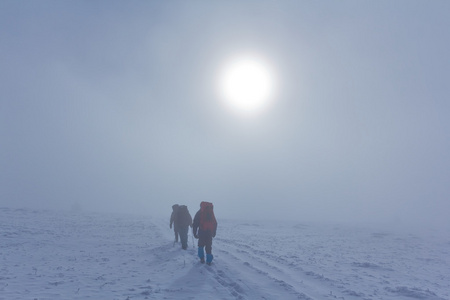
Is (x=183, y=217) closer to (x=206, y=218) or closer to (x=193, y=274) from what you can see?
(x=206, y=218)

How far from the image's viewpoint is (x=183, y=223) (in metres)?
19.5

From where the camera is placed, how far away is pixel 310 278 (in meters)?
13.1

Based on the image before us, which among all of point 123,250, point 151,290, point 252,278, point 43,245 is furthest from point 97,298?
point 43,245

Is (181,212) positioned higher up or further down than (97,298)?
higher up

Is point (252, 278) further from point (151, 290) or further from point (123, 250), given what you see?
point (123, 250)

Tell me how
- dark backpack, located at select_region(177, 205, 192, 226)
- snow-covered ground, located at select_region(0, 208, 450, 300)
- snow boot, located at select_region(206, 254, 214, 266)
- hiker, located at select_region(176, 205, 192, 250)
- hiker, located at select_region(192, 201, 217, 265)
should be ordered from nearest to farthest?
snow-covered ground, located at select_region(0, 208, 450, 300) → snow boot, located at select_region(206, 254, 214, 266) → hiker, located at select_region(192, 201, 217, 265) → hiker, located at select_region(176, 205, 192, 250) → dark backpack, located at select_region(177, 205, 192, 226)

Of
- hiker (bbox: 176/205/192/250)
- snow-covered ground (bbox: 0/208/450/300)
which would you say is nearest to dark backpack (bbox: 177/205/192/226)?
hiker (bbox: 176/205/192/250)

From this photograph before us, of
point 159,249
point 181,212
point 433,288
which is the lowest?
point 433,288

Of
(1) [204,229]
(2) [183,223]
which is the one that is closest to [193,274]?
(1) [204,229]

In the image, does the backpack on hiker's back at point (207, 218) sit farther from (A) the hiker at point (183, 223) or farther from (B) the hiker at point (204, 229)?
(A) the hiker at point (183, 223)

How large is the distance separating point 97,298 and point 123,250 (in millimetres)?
9870

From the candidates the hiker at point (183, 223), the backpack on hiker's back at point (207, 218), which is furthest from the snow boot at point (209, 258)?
the hiker at point (183, 223)

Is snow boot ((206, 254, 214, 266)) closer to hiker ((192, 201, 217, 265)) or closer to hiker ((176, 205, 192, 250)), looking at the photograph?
hiker ((192, 201, 217, 265))

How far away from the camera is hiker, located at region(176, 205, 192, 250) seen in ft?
63.0
